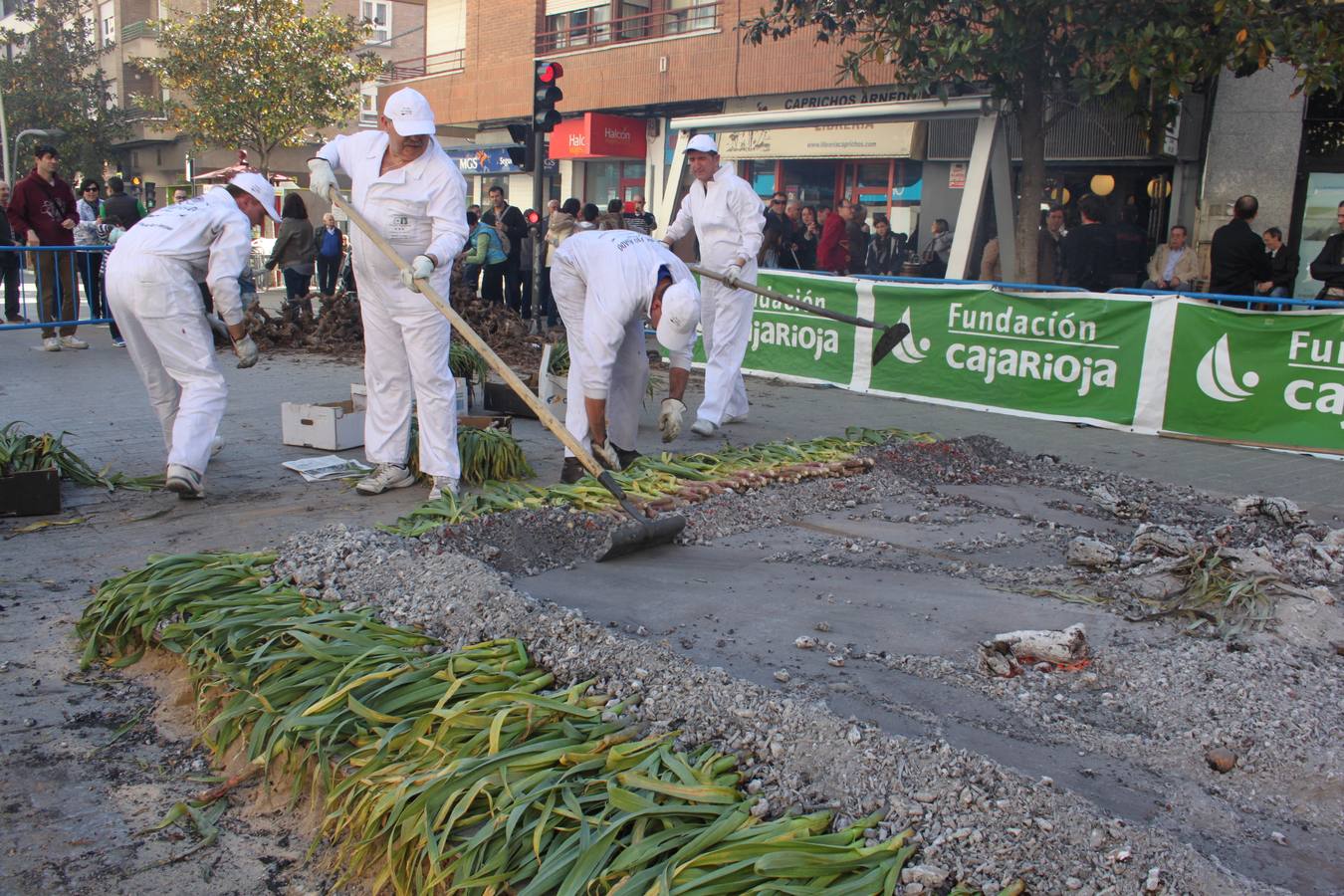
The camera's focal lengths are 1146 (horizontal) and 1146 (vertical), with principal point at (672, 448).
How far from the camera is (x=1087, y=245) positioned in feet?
42.2

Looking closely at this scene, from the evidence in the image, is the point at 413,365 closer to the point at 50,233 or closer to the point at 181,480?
the point at 181,480

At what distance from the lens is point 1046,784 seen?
273cm

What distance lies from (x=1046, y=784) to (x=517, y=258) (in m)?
13.5

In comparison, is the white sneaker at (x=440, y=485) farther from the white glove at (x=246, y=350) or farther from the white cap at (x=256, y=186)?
the white cap at (x=256, y=186)

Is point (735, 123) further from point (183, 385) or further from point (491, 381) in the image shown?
point (183, 385)

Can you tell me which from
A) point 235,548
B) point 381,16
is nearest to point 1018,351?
point 235,548

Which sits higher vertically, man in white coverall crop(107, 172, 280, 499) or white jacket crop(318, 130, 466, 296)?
white jacket crop(318, 130, 466, 296)

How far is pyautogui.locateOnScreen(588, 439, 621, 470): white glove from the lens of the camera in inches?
237

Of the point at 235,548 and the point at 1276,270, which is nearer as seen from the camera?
the point at 235,548

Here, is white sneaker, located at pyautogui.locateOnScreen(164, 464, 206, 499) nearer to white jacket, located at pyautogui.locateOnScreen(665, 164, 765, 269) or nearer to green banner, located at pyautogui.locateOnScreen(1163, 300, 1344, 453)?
white jacket, located at pyautogui.locateOnScreen(665, 164, 765, 269)

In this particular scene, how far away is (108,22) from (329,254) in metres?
38.7

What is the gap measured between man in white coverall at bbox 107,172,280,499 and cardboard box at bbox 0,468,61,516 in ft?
1.75

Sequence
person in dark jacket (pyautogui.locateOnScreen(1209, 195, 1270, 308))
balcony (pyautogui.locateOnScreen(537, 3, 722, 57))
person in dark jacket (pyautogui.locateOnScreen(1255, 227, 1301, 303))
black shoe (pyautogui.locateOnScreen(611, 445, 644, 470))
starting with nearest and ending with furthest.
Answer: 1. black shoe (pyautogui.locateOnScreen(611, 445, 644, 470))
2. person in dark jacket (pyautogui.locateOnScreen(1209, 195, 1270, 308))
3. person in dark jacket (pyautogui.locateOnScreen(1255, 227, 1301, 303))
4. balcony (pyautogui.locateOnScreen(537, 3, 722, 57))

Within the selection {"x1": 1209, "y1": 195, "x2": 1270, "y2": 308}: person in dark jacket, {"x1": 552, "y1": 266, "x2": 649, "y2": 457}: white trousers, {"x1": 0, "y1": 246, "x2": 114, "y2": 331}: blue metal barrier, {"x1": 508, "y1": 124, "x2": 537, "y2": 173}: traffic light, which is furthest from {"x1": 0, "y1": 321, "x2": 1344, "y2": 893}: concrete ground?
{"x1": 508, "y1": 124, "x2": 537, "y2": 173}: traffic light
